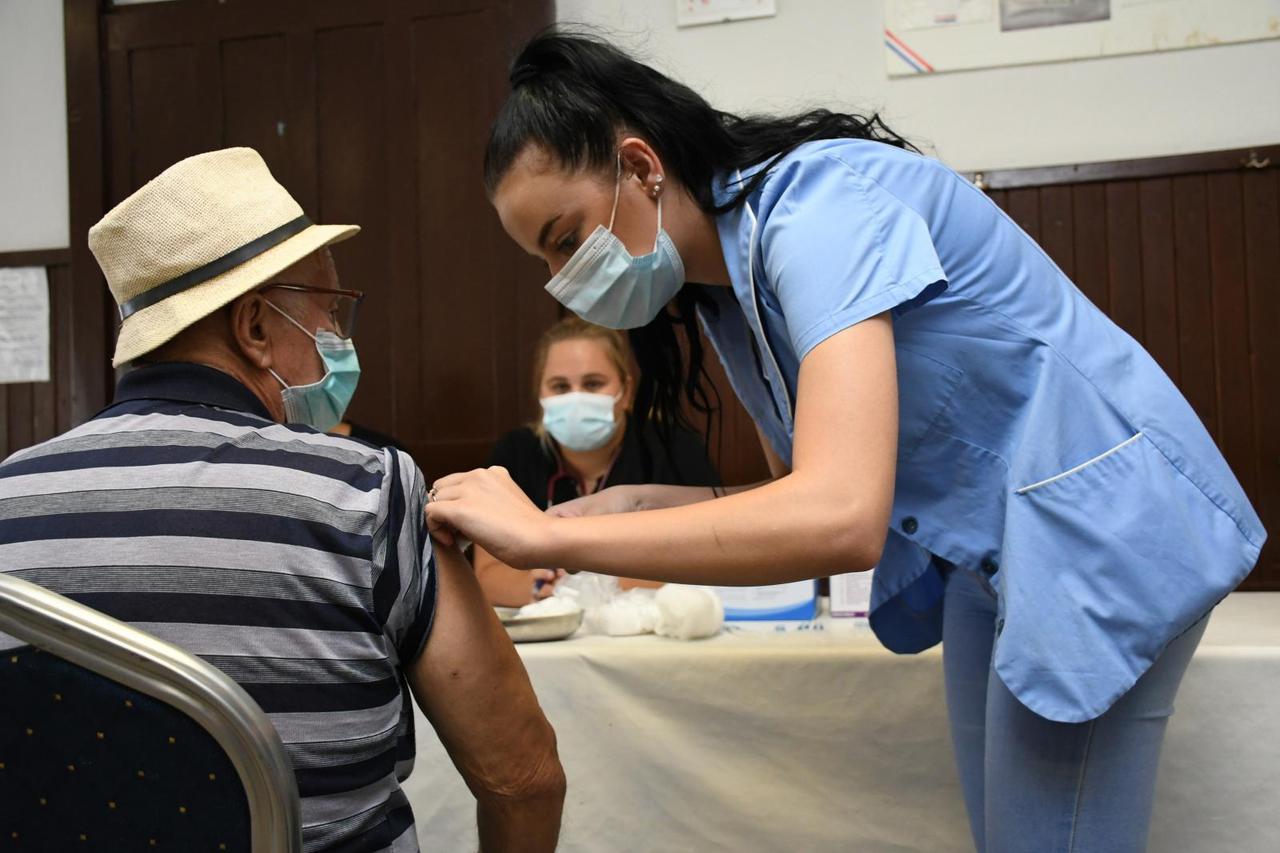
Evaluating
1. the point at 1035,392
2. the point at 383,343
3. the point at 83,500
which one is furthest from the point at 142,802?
the point at 383,343

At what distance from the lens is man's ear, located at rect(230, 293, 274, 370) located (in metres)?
1.11

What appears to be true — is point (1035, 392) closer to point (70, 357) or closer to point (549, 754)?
point (549, 754)

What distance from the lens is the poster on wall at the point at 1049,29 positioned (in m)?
2.75

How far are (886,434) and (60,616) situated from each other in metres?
0.56

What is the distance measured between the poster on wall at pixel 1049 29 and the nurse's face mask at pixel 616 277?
206 cm

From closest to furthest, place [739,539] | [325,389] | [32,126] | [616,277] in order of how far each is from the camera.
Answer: [739,539], [616,277], [325,389], [32,126]

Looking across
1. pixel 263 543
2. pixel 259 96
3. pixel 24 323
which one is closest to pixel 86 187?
pixel 24 323

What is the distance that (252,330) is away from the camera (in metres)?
1.13

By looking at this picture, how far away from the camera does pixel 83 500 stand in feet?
2.83

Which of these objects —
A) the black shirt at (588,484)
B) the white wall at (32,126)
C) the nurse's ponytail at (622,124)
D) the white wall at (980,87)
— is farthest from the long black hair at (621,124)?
the white wall at (32,126)

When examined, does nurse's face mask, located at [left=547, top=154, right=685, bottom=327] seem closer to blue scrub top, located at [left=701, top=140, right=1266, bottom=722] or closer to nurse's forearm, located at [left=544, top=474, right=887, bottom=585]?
blue scrub top, located at [left=701, top=140, right=1266, bottom=722]

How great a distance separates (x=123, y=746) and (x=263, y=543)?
0.21 m

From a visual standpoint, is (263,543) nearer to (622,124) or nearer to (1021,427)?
(622,124)

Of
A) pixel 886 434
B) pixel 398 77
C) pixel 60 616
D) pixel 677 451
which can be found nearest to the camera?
pixel 60 616
